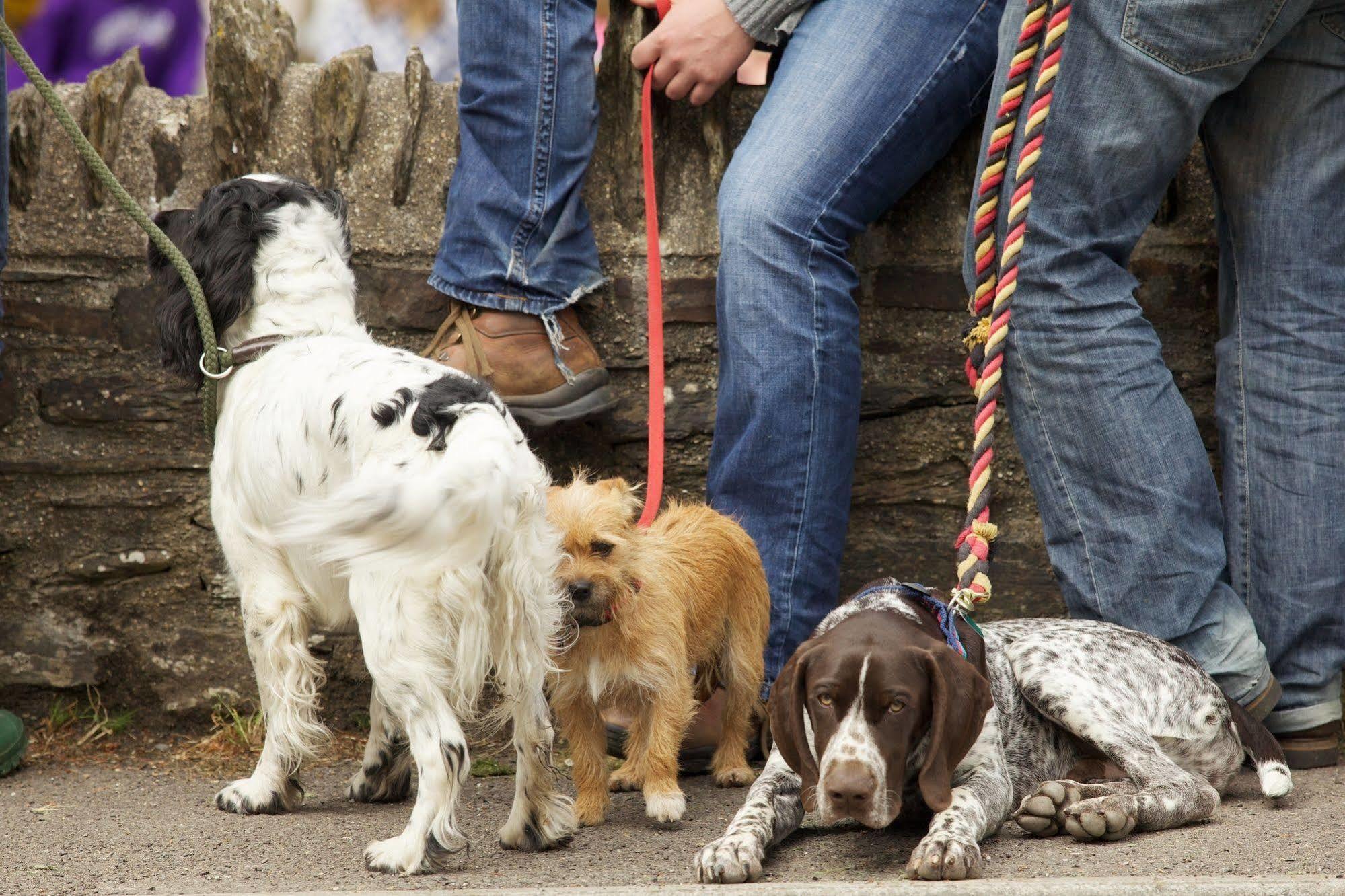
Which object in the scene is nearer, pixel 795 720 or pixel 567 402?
pixel 795 720

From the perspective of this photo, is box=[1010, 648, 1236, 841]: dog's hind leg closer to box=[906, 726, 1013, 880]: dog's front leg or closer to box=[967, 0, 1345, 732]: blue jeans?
box=[906, 726, 1013, 880]: dog's front leg

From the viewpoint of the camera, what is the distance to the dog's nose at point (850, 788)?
8.34 ft

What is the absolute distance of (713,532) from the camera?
3275mm

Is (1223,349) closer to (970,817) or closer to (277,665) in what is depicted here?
(970,817)

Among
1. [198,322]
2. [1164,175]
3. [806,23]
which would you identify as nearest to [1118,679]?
[1164,175]

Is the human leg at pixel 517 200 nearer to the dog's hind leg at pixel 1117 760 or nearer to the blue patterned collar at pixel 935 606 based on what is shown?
the blue patterned collar at pixel 935 606

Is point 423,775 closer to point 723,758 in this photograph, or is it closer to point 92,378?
point 723,758

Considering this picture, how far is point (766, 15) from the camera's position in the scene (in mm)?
3635

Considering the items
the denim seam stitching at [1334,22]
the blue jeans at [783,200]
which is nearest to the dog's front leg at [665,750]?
the blue jeans at [783,200]

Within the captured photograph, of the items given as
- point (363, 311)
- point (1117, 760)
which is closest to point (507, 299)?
point (363, 311)

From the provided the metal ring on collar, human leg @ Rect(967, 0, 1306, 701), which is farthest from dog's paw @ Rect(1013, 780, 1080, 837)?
the metal ring on collar

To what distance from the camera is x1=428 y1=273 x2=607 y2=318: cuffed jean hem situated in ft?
12.0

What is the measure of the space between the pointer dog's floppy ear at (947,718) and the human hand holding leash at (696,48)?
6.25 feet

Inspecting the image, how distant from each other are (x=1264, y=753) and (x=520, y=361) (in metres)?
2.21
